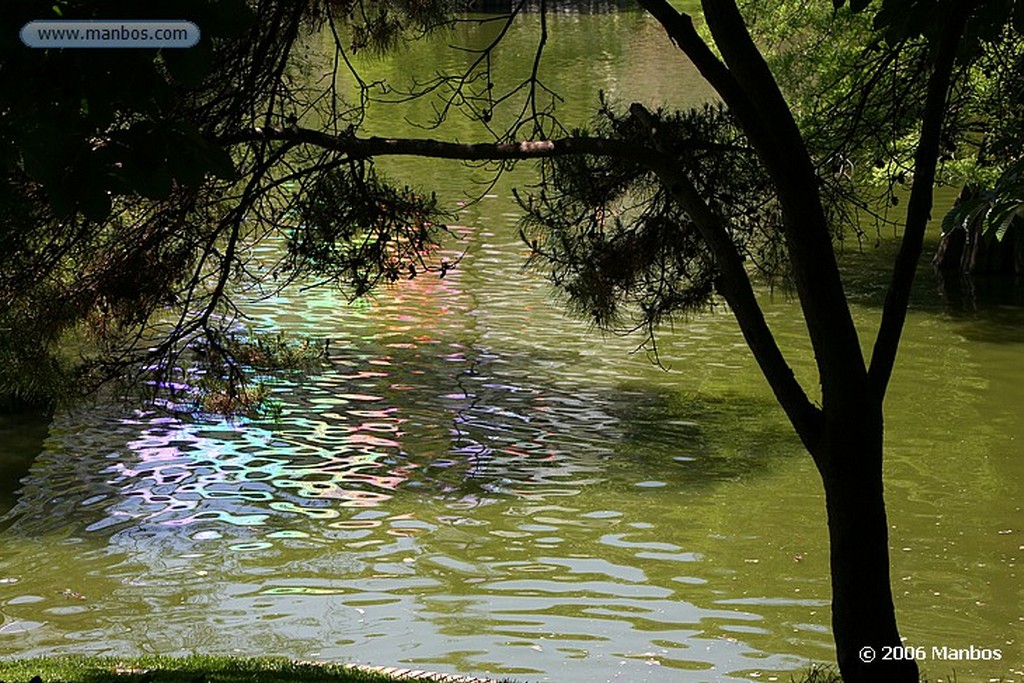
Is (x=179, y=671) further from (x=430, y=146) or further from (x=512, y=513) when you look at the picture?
(x=512, y=513)

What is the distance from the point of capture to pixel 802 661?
26.0ft

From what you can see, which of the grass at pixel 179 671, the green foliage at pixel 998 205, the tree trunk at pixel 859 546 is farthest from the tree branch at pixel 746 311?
the grass at pixel 179 671

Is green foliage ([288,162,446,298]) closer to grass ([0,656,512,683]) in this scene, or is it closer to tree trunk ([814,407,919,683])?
grass ([0,656,512,683])

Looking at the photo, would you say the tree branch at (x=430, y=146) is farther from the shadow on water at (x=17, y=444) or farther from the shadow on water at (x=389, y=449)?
the shadow on water at (x=17, y=444)

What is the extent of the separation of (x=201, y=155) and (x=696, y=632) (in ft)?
19.0

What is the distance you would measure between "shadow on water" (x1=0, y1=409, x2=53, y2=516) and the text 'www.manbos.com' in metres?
7.86

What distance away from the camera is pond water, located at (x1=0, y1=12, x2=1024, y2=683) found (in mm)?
8281

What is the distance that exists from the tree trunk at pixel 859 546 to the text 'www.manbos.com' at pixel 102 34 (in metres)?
2.89

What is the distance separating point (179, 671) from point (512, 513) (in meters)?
4.39

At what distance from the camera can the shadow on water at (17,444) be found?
10.9m

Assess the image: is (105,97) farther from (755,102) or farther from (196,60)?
(755,102)

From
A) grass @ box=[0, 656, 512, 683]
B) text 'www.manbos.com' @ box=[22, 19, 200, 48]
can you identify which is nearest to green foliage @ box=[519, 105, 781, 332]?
grass @ box=[0, 656, 512, 683]

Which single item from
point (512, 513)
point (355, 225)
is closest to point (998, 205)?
point (355, 225)

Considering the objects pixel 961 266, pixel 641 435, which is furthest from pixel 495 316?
pixel 961 266
